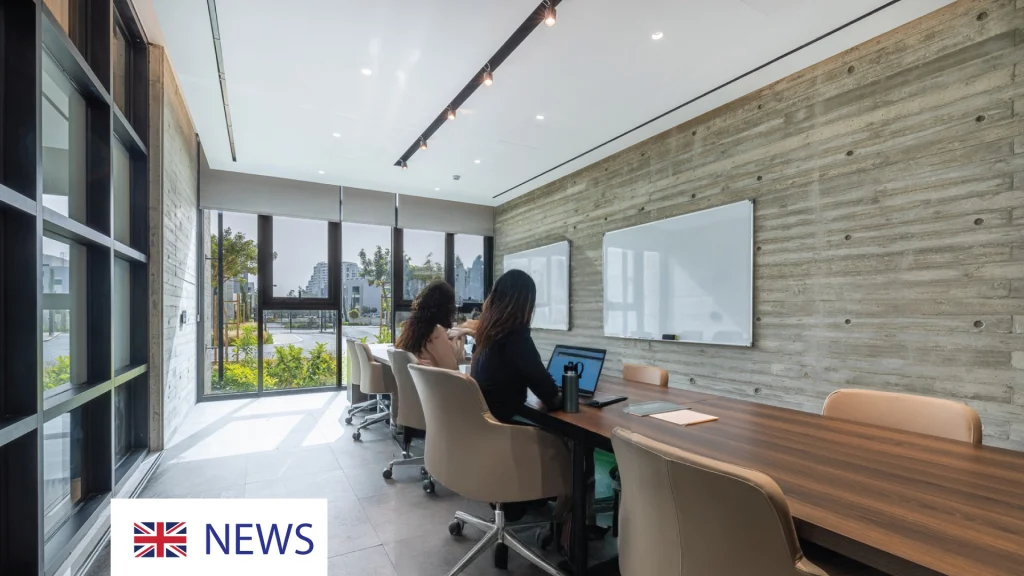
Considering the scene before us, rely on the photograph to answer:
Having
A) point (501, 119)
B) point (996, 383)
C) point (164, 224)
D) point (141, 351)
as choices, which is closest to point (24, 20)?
point (164, 224)

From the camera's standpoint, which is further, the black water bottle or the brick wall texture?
the brick wall texture

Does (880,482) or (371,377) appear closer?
(880,482)

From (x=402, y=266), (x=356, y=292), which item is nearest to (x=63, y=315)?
(x=356, y=292)

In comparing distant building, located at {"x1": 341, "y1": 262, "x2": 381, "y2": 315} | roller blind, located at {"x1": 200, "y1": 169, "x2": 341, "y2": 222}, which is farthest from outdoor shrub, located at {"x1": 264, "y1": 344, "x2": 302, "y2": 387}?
roller blind, located at {"x1": 200, "y1": 169, "x2": 341, "y2": 222}

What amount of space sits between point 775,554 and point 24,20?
104 inches

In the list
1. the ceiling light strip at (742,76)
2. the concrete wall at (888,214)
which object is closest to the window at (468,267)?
the ceiling light strip at (742,76)

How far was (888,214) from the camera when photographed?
2.73 meters

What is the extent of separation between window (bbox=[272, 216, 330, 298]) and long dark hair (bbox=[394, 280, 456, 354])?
3.65 metres

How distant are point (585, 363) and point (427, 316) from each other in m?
1.34

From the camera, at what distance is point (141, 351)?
308 centimetres

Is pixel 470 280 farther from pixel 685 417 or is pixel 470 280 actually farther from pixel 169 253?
pixel 685 417

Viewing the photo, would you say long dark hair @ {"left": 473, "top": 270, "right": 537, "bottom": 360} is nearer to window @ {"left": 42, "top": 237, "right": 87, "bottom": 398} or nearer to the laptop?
the laptop

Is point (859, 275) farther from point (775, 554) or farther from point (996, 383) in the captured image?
point (775, 554)

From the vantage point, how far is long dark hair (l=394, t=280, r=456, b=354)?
304 centimetres
